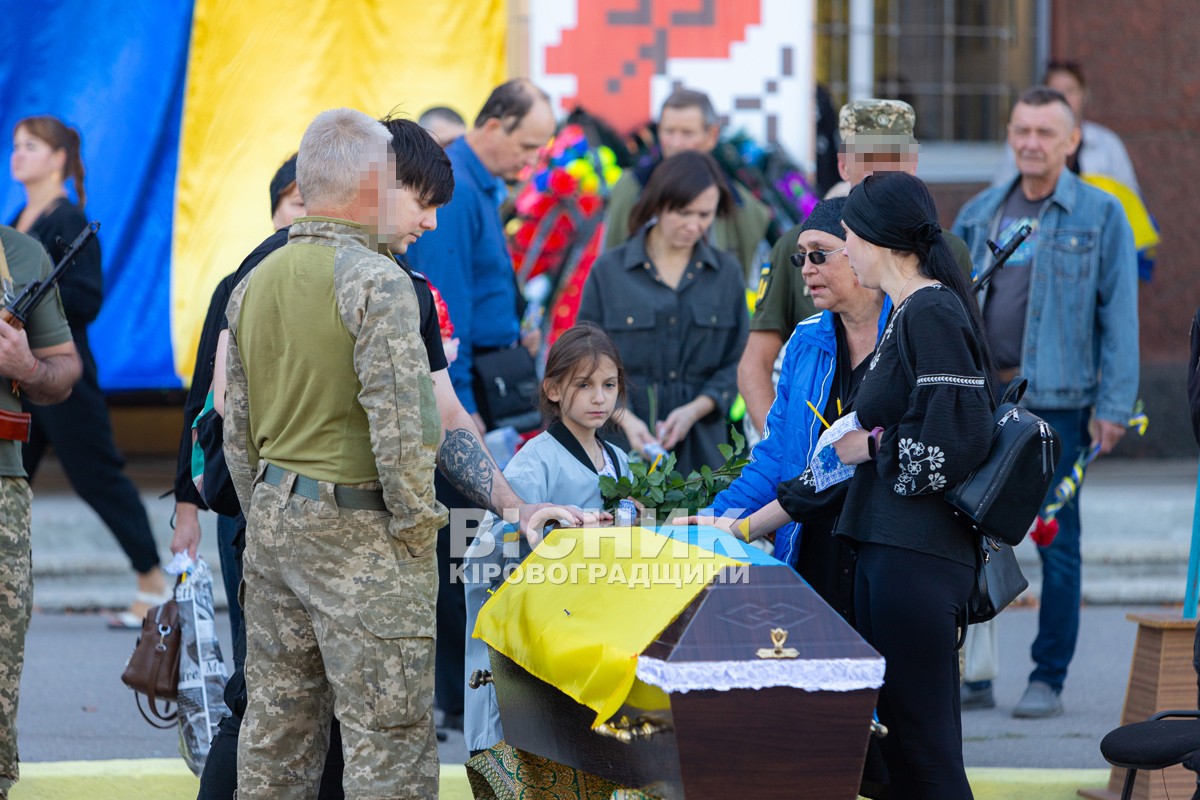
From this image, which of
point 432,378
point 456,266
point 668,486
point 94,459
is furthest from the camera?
point 94,459

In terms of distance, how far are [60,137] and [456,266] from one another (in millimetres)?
2338

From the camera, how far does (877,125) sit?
4922mm

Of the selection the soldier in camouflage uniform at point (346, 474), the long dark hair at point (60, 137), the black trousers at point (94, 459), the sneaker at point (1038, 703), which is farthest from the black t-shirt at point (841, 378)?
the long dark hair at point (60, 137)

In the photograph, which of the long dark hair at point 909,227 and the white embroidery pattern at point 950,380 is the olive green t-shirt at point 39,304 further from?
the white embroidery pattern at point 950,380

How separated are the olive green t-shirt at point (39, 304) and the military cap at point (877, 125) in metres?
2.49

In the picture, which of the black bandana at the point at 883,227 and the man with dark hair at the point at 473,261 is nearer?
the black bandana at the point at 883,227

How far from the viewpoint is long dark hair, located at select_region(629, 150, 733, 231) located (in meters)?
5.64

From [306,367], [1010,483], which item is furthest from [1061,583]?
[306,367]

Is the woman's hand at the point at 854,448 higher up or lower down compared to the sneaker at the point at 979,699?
higher up

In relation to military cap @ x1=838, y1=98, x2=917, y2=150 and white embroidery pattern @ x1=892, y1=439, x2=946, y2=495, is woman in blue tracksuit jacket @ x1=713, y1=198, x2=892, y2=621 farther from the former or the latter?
military cap @ x1=838, y1=98, x2=917, y2=150

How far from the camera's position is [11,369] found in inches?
164

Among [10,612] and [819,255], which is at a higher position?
[819,255]

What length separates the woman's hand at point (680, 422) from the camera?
18.5 feet

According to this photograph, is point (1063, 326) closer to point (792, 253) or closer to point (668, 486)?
point (792, 253)
